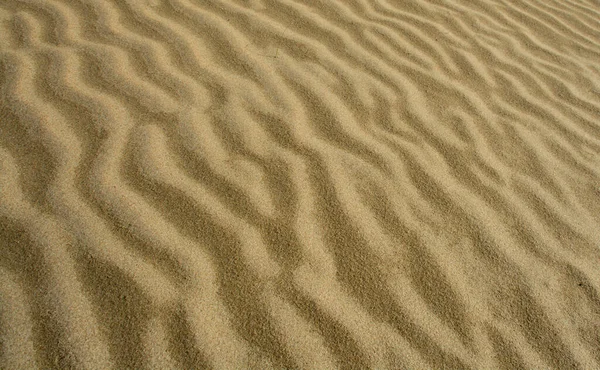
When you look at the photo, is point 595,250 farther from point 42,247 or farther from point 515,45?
point 42,247

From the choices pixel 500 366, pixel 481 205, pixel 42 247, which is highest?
pixel 481 205

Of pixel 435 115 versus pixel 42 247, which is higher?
pixel 435 115

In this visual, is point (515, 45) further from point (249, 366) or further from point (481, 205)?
point (249, 366)

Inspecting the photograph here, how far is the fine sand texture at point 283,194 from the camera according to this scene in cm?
160

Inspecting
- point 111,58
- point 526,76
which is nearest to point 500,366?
point 526,76

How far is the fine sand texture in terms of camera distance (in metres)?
1.60

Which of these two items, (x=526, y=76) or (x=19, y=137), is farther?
(x=526, y=76)

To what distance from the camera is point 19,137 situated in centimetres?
209

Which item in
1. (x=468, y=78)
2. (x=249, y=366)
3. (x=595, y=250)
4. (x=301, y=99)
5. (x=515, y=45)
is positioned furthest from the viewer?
(x=515, y=45)

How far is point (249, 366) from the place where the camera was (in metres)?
1.51

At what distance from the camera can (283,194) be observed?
2006 mm

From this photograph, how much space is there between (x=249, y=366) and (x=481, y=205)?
1.11 m

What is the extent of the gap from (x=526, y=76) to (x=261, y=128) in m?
1.59

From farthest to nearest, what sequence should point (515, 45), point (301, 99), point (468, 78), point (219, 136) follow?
point (515, 45) < point (468, 78) < point (301, 99) < point (219, 136)
